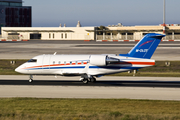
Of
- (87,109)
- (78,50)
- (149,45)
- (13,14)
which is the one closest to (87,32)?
(13,14)

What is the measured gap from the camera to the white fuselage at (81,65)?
29.3 m

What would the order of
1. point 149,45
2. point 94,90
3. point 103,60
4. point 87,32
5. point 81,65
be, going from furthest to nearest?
1. point 87,32
2. point 81,65
3. point 149,45
4. point 103,60
5. point 94,90

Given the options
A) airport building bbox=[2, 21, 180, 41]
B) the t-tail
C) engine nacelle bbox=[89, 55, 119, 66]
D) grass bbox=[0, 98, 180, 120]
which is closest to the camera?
grass bbox=[0, 98, 180, 120]

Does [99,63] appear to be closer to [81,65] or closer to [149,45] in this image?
[81,65]

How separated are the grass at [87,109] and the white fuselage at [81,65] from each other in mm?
8411

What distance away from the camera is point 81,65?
1171 inches

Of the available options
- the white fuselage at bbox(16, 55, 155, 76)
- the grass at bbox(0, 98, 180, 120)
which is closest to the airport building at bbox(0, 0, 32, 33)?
the white fuselage at bbox(16, 55, 155, 76)

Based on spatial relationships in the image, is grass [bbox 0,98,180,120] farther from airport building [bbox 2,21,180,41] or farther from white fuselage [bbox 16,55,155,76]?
airport building [bbox 2,21,180,41]

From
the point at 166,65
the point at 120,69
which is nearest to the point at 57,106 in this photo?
the point at 120,69

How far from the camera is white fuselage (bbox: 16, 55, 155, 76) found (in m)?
29.3

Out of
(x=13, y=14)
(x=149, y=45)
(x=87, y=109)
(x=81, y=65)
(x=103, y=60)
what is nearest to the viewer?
(x=87, y=109)

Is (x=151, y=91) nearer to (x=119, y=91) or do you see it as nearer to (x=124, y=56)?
(x=119, y=91)

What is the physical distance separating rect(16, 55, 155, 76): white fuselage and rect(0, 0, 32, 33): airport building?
153411mm

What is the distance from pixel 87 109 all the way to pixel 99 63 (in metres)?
11.1
